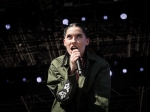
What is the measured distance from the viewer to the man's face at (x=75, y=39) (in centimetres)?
148

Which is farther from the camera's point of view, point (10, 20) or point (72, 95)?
point (10, 20)

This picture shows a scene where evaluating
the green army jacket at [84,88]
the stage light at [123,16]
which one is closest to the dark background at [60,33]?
the stage light at [123,16]

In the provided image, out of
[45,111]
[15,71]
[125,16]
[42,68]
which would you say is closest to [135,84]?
[125,16]

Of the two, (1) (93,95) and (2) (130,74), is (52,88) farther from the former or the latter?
(2) (130,74)

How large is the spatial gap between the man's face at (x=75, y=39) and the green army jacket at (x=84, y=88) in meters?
0.09

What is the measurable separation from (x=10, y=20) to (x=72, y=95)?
5.87 metres

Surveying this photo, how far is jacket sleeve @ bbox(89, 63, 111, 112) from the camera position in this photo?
51.4 inches

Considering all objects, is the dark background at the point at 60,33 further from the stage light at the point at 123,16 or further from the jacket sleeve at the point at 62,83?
the jacket sleeve at the point at 62,83

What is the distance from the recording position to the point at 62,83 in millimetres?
1358

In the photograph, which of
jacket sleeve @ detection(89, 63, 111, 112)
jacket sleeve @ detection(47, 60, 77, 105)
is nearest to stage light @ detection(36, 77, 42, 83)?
jacket sleeve @ detection(47, 60, 77, 105)

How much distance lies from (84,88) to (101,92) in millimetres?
109

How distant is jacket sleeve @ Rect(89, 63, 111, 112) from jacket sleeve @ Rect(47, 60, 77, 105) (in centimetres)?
15

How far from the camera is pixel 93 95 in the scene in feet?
4.50

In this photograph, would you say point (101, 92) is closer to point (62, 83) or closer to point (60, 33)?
point (62, 83)
